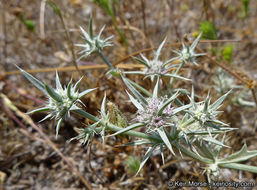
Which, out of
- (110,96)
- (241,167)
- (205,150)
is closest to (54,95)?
(110,96)

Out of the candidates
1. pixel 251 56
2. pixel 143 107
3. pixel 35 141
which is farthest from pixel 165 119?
pixel 251 56

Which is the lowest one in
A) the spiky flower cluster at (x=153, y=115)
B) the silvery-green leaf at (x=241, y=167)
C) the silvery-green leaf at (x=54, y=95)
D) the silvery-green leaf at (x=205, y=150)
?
the silvery-green leaf at (x=241, y=167)

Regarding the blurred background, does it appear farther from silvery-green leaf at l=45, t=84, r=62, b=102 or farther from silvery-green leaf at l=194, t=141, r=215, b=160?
silvery-green leaf at l=45, t=84, r=62, b=102

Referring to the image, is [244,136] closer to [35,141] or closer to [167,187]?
[167,187]

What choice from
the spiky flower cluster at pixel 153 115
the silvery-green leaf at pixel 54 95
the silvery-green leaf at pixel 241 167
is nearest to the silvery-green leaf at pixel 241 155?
the silvery-green leaf at pixel 241 167

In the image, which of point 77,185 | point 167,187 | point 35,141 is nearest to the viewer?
point 167,187

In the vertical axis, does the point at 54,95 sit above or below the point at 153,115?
above

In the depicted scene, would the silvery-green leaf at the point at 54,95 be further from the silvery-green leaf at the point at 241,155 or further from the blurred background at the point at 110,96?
the silvery-green leaf at the point at 241,155

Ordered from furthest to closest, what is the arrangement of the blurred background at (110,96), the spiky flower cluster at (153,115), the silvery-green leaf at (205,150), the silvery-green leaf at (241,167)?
the blurred background at (110,96)
the silvery-green leaf at (205,150)
the silvery-green leaf at (241,167)
the spiky flower cluster at (153,115)

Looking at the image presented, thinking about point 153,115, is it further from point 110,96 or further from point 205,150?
point 110,96

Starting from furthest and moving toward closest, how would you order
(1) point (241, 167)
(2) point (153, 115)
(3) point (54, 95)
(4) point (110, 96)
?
1. (4) point (110, 96)
2. (1) point (241, 167)
3. (2) point (153, 115)
4. (3) point (54, 95)

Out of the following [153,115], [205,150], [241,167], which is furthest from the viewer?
[205,150]
